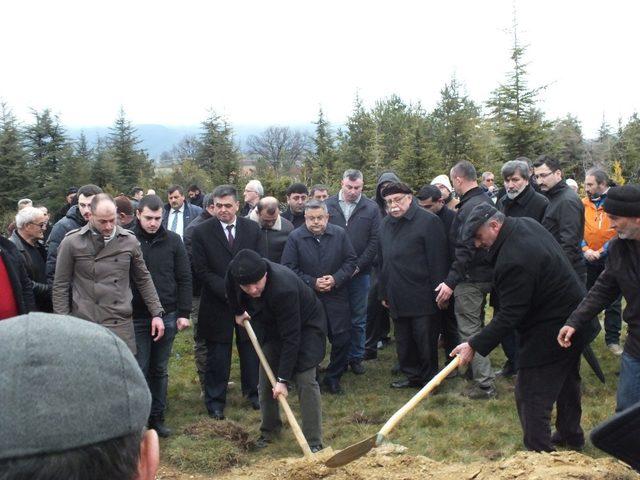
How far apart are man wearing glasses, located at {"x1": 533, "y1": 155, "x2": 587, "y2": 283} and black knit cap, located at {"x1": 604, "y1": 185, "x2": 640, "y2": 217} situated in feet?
7.08

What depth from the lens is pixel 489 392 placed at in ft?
21.2

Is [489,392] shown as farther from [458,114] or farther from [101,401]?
[458,114]

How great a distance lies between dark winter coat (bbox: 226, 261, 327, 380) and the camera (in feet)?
17.1

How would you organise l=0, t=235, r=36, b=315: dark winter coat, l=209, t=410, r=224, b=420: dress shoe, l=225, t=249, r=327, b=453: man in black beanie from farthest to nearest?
1. l=209, t=410, r=224, b=420: dress shoe
2. l=225, t=249, r=327, b=453: man in black beanie
3. l=0, t=235, r=36, b=315: dark winter coat

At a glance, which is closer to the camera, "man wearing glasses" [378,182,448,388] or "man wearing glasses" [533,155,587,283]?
"man wearing glasses" [533,155,587,283]

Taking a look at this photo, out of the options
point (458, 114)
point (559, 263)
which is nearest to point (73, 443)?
point (559, 263)

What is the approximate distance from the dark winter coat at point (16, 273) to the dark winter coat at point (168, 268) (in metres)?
1.09

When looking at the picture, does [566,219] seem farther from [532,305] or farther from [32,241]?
[32,241]

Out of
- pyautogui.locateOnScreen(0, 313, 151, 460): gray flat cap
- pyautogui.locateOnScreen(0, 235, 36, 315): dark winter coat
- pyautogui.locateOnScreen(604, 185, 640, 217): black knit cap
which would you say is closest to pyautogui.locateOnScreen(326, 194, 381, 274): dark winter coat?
pyautogui.locateOnScreen(604, 185, 640, 217): black knit cap

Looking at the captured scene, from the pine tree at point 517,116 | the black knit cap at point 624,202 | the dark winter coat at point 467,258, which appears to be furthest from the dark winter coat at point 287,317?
the pine tree at point 517,116

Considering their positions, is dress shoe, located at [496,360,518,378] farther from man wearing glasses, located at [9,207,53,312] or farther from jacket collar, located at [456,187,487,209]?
man wearing glasses, located at [9,207,53,312]

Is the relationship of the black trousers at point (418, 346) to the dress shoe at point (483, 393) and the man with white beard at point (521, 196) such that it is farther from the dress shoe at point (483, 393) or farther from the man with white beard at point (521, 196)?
the man with white beard at point (521, 196)

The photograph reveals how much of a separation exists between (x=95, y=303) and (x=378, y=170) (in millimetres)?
18524

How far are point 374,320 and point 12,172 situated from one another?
20996 mm
